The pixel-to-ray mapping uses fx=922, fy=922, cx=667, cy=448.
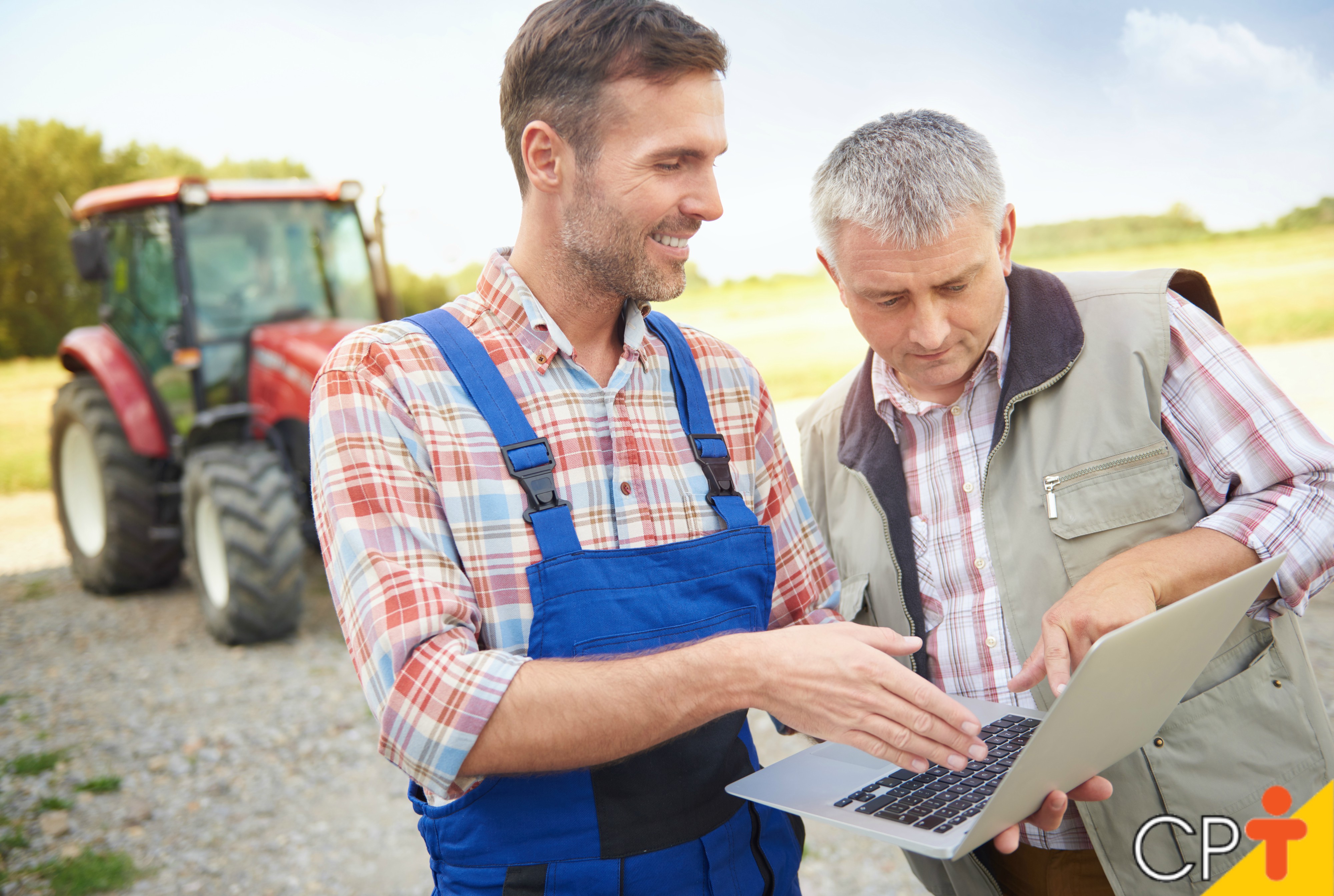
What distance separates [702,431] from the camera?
1.61 m

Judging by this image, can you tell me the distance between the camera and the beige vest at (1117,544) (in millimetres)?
1543

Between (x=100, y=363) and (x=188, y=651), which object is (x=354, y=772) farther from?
(x=100, y=363)

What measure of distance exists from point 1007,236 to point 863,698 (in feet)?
3.45

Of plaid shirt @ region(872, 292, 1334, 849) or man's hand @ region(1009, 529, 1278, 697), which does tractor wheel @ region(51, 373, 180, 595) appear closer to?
plaid shirt @ region(872, 292, 1334, 849)

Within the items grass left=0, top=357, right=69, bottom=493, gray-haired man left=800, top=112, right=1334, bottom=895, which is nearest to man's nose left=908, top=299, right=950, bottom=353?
gray-haired man left=800, top=112, right=1334, bottom=895

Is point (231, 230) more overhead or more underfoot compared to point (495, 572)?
more overhead

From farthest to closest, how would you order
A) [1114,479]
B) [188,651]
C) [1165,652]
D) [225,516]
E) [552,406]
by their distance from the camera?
[188,651] < [225,516] < [1114,479] < [552,406] < [1165,652]

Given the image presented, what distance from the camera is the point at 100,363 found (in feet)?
20.7

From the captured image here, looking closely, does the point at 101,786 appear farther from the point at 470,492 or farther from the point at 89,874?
the point at 470,492

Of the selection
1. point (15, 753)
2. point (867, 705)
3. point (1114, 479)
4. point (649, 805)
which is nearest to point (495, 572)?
point (649, 805)

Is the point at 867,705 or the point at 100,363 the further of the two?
the point at 100,363

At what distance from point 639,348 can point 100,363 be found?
6.06 metres

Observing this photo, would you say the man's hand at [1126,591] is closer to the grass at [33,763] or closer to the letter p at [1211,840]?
the letter p at [1211,840]

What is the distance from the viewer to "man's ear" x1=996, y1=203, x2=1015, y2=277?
1780 mm
